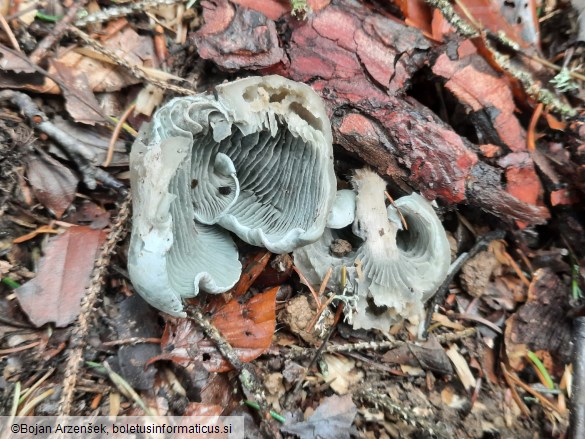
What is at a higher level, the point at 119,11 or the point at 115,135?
the point at 119,11

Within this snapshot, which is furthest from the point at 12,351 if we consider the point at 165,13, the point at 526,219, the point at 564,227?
the point at 564,227

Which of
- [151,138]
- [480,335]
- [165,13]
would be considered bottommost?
[480,335]

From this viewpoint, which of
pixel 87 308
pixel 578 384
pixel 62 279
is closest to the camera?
pixel 87 308

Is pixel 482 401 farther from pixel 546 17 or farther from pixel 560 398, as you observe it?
pixel 546 17

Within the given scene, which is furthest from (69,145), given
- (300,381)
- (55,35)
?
(300,381)

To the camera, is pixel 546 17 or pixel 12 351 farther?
pixel 546 17

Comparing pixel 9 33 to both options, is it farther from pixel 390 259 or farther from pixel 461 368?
pixel 461 368

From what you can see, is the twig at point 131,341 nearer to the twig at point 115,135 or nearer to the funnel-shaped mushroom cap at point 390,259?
the twig at point 115,135
